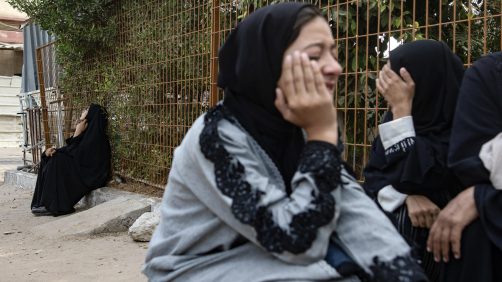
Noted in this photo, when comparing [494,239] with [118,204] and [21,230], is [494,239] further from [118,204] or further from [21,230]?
[21,230]

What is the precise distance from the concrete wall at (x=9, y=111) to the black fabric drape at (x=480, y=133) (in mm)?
19642

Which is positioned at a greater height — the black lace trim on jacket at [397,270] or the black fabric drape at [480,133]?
the black fabric drape at [480,133]

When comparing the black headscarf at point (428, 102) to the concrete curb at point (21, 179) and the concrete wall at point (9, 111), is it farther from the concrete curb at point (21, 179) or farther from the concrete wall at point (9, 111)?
the concrete wall at point (9, 111)

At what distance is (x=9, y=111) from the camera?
2016 centimetres

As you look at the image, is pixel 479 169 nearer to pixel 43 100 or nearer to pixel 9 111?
pixel 43 100

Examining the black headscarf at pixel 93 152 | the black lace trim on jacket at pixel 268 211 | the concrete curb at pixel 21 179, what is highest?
the black lace trim on jacket at pixel 268 211

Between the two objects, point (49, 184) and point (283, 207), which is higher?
point (283, 207)

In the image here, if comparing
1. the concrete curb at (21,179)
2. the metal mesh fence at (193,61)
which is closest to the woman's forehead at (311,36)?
the metal mesh fence at (193,61)

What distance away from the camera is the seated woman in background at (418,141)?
6.57 feet

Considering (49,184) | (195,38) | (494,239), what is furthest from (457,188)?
(49,184)

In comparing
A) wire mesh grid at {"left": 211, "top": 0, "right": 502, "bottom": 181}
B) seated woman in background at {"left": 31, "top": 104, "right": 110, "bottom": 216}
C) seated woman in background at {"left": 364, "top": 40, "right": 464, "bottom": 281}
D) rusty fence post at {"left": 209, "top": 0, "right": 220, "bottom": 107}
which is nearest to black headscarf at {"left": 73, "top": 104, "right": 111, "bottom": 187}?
seated woman in background at {"left": 31, "top": 104, "right": 110, "bottom": 216}

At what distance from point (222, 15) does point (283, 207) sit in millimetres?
4106

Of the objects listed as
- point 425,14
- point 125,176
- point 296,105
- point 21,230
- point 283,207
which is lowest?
point 21,230

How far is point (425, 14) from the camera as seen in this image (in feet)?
11.1
